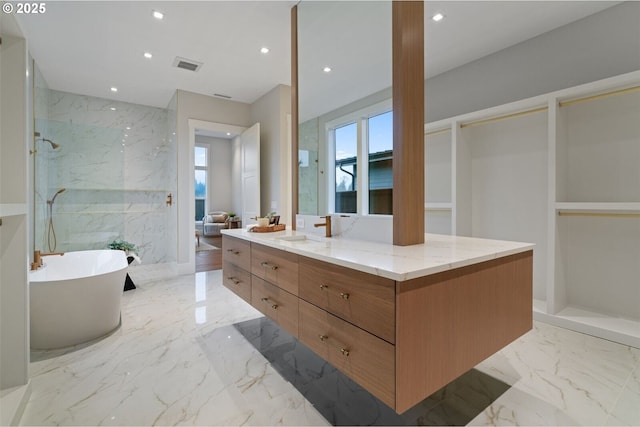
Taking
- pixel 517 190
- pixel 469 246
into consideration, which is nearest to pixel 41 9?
pixel 469 246

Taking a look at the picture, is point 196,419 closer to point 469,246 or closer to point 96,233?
point 469,246

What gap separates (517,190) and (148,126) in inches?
226

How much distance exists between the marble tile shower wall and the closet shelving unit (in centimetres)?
451

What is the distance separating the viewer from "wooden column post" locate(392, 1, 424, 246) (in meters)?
1.67

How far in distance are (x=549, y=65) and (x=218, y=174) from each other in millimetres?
8106

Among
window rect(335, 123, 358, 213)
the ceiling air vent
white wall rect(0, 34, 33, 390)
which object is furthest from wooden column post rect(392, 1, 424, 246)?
the ceiling air vent

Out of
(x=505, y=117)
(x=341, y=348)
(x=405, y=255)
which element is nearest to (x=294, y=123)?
(x=405, y=255)

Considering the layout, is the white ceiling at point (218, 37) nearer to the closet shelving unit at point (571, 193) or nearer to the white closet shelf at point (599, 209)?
the closet shelving unit at point (571, 193)

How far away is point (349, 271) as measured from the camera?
3.97ft

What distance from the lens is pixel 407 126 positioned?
5.55ft

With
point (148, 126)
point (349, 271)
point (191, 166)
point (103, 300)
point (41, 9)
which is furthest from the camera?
A: point (148, 126)

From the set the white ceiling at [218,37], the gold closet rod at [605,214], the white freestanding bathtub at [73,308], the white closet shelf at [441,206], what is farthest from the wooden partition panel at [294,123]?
the gold closet rod at [605,214]

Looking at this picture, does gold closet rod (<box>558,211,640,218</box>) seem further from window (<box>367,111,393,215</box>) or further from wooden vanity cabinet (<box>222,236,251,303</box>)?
wooden vanity cabinet (<box>222,236,251,303</box>)

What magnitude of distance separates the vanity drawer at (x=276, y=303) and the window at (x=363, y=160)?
29.7 inches
